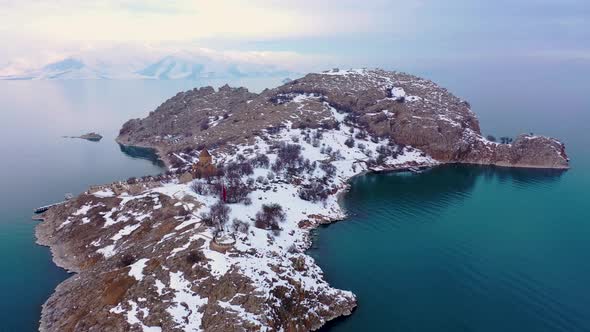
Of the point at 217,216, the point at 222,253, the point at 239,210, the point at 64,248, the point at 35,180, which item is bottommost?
the point at 35,180

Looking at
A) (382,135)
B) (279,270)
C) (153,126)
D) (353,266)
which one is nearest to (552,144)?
(382,135)

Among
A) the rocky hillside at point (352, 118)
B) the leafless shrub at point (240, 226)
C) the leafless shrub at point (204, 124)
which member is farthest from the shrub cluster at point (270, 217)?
the leafless shrub at point (204, 124)

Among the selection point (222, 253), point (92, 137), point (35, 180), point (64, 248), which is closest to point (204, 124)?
point (92, 137)

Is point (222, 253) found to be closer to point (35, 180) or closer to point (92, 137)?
point (35, 180)

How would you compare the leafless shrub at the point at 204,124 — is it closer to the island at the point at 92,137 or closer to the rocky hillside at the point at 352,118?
the rocky hillside at the point at 352,118

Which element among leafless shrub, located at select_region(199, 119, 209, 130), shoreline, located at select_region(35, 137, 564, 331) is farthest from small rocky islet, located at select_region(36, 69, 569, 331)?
leafless shrub, located at select_region(199, 119, 209, 130)

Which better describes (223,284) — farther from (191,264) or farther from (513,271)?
(513,271)
